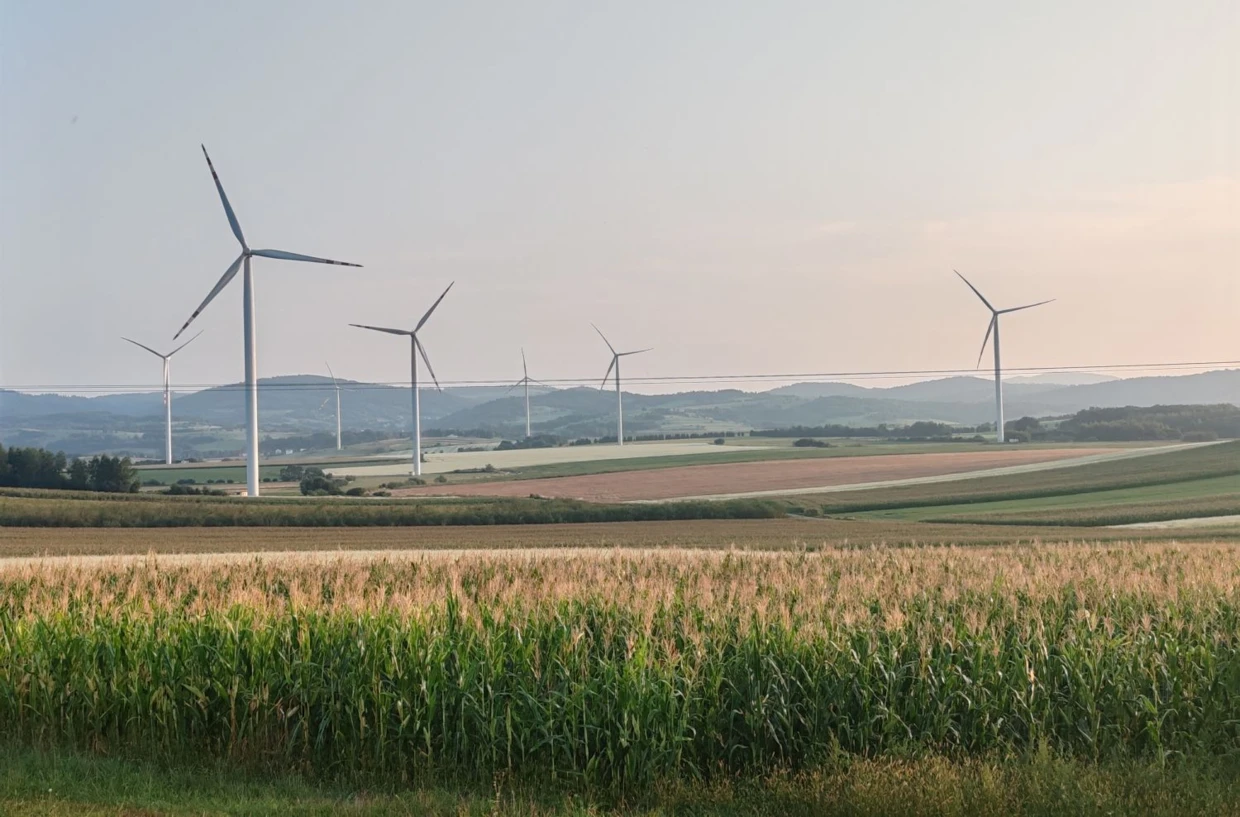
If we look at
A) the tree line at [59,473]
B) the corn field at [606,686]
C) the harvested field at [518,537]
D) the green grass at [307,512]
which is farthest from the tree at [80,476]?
the corn field at [606,686]

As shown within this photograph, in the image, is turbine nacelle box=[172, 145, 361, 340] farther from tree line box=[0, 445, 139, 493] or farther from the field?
the field

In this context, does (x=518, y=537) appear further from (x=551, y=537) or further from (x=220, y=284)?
(x=220, y=284)

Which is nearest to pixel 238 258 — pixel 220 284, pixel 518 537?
pixel 220 284

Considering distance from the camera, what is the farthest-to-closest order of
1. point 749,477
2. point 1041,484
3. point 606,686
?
point 749,477 → point 1041,484 → point 606,686

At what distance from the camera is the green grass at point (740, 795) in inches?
441

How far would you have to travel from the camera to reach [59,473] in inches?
3484

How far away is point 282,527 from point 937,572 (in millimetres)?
A: 47290

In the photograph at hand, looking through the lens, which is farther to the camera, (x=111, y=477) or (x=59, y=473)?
(x=59, y=473)

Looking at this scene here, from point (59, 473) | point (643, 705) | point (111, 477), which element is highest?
point (59, 473)

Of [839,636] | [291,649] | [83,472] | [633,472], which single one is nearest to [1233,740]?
[839,636]

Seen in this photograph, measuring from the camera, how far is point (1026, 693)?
14.0 m

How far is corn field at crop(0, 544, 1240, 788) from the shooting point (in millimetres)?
13258

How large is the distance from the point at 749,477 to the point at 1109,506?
39.3 metres

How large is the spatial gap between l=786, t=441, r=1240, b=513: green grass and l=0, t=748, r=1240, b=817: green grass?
62.7 meters
